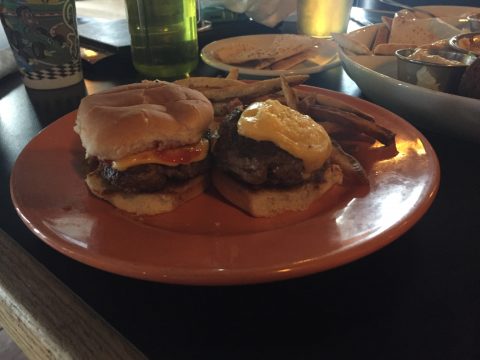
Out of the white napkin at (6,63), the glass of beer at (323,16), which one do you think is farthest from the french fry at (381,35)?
the white napkin at (6,63)

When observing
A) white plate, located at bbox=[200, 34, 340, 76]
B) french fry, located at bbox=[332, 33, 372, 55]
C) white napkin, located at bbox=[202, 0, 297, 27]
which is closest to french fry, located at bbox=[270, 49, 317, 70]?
white plate, located at bbox=[200, 34, 340, 76]

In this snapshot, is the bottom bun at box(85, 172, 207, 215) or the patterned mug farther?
the patterned mug

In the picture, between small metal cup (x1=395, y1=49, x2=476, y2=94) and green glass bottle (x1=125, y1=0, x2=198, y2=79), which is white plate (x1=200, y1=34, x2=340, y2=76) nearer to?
green glass bottle (x1=125, y1=0, x2=198, y2=79)

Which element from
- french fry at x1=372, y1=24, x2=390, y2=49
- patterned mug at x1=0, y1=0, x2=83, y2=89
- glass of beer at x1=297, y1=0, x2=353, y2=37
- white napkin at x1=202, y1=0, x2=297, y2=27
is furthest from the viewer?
white napkin at x1=202, y1=0, x2=297, y2=27

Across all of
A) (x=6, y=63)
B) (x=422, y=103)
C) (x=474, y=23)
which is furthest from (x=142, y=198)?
(x=474, y=23)

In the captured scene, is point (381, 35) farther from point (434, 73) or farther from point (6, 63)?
point (6, 63)

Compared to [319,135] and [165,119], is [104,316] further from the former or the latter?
[319,135]
